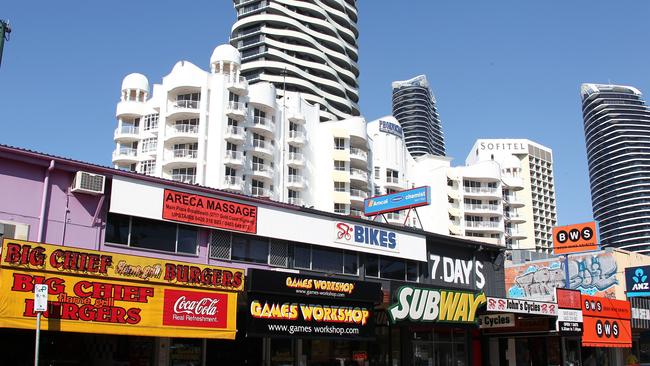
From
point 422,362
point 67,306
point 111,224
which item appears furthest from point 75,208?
point 422,362

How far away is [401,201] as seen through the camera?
132ft

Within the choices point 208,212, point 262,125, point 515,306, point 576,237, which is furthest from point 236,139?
point 208,212

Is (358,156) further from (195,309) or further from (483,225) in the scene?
(195,309)

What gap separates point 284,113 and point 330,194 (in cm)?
1384

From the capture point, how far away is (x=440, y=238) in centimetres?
3319

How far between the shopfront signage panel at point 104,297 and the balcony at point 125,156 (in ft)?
252

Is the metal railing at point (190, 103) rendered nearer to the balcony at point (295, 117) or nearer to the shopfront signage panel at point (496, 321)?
the balcony at point (295, 117)

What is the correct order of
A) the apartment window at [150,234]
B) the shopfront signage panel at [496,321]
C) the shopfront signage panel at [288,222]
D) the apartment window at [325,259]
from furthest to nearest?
the shopfront signage panel at [496,321] → the apartment window at [325,259] → the apartment window at [150,234] → the shopfront signage panel at [288,222]

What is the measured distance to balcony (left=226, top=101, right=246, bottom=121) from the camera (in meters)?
90.9

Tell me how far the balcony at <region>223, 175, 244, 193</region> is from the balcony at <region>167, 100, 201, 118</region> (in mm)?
9391

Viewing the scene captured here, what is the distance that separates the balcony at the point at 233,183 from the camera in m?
89.1

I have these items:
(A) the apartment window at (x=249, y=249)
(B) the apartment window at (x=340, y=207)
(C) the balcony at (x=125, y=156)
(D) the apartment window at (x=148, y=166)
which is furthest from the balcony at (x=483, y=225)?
(A) the apartment window at (x=249, y=249)

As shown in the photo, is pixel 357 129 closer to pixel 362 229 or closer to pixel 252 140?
pixel 252 140

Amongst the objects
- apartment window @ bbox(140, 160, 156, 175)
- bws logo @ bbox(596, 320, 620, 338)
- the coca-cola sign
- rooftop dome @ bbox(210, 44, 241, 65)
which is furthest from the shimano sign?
the coca-cola sign
